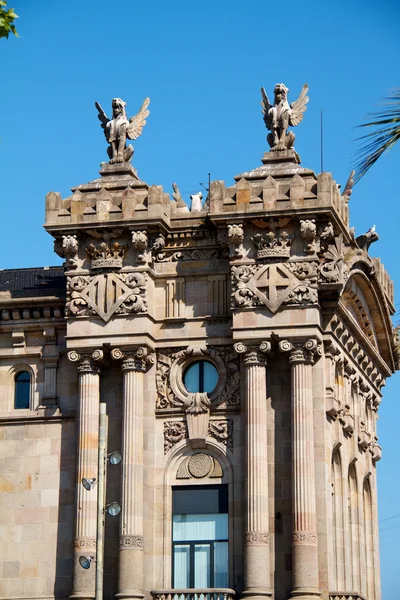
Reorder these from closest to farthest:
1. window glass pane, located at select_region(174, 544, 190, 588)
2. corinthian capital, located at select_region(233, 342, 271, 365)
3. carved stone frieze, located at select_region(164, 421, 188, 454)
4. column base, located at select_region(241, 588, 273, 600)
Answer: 1. column base, located at select_region(241, 588, 273, 600)
2. window glass pane, located at select_region(174, 544, 190, 588)
3. corinthian capital, located at select_region(233, 342, 271, 365)
4. carved stone frieze, located at select_region(164, 421, 188, 454)

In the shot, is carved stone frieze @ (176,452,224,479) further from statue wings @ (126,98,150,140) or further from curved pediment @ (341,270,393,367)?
statue wings @ (126,98,150,140)

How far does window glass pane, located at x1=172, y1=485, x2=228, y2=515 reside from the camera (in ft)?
145

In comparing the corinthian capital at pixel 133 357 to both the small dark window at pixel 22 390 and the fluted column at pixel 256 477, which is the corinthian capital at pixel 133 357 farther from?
the small dark window at pixel 22 390

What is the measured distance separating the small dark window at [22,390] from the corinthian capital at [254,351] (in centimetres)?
733

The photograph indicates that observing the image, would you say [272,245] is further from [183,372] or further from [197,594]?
[197,594]

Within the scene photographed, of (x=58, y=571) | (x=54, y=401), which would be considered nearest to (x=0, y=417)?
(x=54, y=401)

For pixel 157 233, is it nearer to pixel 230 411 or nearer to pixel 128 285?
pixel 128 285

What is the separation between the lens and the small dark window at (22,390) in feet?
154

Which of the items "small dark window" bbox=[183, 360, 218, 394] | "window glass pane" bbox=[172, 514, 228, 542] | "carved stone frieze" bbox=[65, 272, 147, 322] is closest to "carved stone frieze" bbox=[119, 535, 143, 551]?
"window glass pane" bbox=[172, 514, 228, 542]

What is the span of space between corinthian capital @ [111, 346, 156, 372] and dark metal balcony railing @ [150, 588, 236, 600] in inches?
267

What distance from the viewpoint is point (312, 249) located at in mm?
44188

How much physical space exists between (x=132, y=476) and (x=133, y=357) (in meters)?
3.65

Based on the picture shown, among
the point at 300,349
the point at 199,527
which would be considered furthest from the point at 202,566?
the point at 300,349

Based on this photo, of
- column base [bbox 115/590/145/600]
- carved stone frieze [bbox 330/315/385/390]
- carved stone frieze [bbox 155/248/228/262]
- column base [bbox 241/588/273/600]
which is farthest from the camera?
carved stone frieze [bbox 330/315/385/390]
